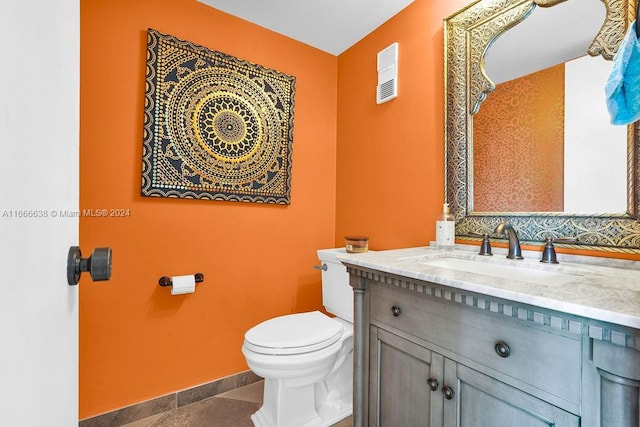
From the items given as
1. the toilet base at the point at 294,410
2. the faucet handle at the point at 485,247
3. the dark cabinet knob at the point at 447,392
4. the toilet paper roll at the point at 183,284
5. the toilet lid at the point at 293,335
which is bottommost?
the toilet base at the point at 294,410

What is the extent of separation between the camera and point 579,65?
1098mm

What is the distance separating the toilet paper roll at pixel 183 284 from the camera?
1577 mm

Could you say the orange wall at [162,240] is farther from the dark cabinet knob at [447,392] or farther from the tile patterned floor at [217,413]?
the dark cabinet knob at [447,392]

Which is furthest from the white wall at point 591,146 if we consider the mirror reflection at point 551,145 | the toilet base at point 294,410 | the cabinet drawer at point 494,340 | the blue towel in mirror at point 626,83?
the toilet base at point 294,410

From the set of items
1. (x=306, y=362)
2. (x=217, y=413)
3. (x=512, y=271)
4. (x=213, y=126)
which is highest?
(x=213, y=126)

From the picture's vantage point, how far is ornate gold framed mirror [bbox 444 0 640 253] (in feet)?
3.22

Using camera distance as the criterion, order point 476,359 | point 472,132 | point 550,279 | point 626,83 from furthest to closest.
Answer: point 472,132 < point 550,279 < point 476,359 < point 626,83

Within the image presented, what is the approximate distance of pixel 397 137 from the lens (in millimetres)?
1798

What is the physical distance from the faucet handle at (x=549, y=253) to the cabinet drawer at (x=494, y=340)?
0.52m

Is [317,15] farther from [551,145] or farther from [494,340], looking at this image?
[494,340]

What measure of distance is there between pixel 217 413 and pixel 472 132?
2018 mm
